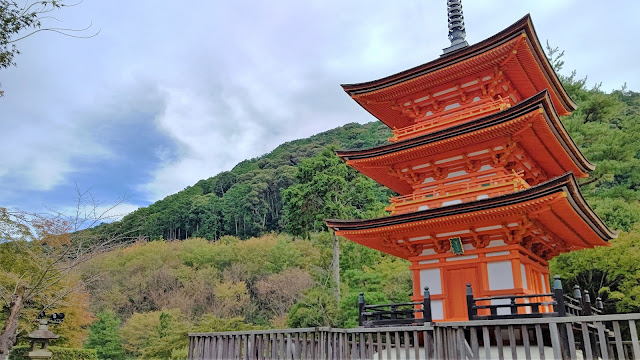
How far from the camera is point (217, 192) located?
72500mm

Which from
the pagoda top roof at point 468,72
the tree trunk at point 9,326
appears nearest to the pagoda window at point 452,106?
the pagoda top roof at point 468,72

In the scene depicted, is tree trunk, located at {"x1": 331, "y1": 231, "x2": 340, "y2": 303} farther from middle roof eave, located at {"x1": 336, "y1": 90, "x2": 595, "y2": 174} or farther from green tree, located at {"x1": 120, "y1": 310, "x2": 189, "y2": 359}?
Answer: middle roof eave, located at {"x1": 336, "y1": 90, "x2": 595, "y2": 174}

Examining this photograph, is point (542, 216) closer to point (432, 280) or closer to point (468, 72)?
point (432, 280)

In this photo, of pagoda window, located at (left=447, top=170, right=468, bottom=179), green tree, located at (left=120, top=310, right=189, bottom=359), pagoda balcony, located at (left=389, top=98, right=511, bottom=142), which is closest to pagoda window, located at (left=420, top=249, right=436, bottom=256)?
pagoda window, located at (left=447, top=170, right=468, bottom=179)

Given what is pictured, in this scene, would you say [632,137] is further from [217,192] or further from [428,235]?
[217,192]

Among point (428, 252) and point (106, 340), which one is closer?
point (428, 252)

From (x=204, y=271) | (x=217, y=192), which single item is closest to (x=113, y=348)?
(x=204, y=271)

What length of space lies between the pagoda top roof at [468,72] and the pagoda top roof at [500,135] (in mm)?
1979

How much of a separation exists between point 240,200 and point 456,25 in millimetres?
50600

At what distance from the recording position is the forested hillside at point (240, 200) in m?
60.4

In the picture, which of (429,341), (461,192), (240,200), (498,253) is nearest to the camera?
(429,341)

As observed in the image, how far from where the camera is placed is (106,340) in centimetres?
3209

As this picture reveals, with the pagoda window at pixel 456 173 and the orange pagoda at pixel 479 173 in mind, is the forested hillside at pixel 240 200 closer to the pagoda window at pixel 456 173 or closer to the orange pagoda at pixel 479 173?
the orange pagoda at pixel 479 173

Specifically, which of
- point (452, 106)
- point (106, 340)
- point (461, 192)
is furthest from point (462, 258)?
point (106, 340)
